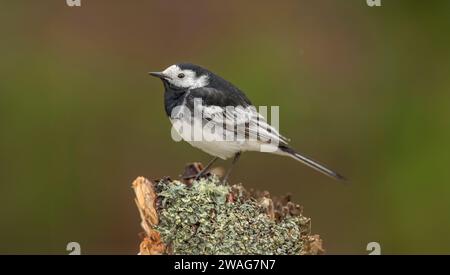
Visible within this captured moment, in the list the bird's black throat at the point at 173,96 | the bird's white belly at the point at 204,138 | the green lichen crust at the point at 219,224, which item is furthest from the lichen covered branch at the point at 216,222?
the bird's black throat at the point at 173,96

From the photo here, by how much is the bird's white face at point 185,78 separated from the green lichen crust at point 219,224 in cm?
86

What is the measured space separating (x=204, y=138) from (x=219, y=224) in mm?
935

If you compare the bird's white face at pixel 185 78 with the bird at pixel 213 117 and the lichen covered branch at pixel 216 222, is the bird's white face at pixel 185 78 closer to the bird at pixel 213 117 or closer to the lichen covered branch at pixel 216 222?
the bird at pixel 213 117

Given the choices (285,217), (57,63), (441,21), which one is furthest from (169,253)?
(441,21)

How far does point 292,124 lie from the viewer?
5.57 metres

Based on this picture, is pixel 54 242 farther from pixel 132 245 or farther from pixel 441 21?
pixel 441 21

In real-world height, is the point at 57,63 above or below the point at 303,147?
above

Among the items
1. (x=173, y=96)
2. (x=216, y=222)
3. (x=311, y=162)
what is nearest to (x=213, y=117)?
(x=173, y=96)

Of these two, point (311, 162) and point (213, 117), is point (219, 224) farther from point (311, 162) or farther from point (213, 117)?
point (311, 162)

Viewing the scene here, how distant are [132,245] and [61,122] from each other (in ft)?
3.71

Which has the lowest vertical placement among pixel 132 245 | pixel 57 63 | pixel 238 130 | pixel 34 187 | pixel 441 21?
pixel 132 245

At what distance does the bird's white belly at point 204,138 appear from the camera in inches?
154

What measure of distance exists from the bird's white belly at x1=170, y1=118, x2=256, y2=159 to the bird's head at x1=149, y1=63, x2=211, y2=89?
0.69 feet

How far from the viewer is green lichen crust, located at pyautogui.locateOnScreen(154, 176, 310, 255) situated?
2988 mm
